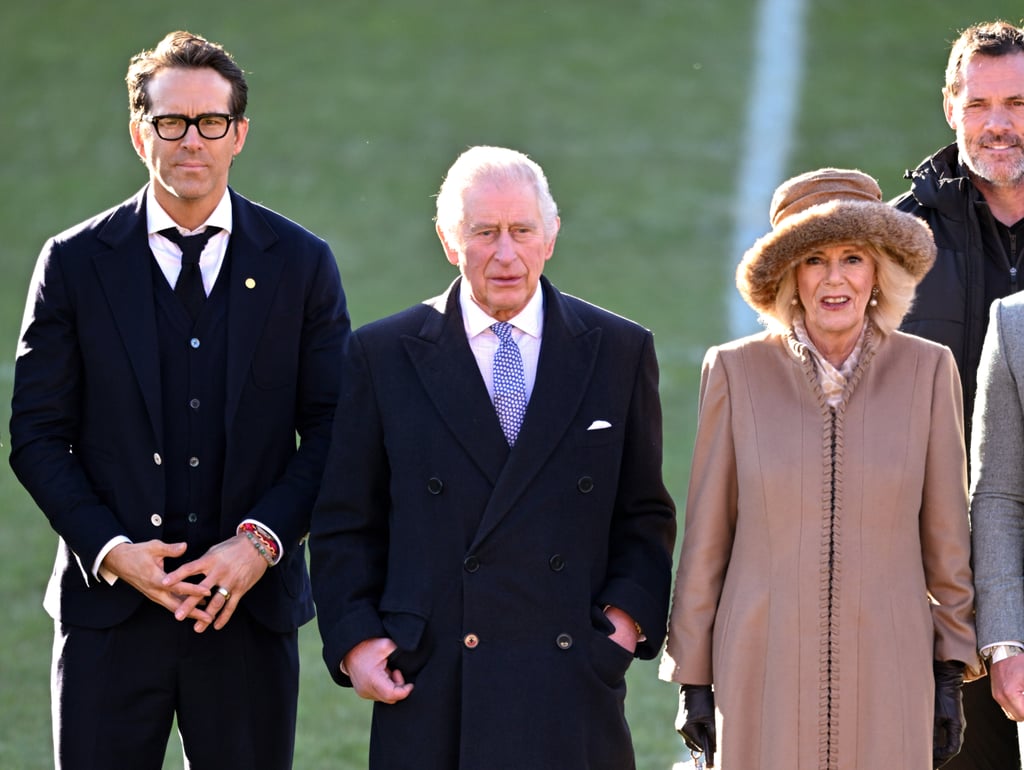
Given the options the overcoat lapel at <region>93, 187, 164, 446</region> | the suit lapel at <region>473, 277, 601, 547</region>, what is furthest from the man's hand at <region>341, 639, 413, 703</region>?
the overcoat lapel at <region>93, 187, 164, 446</region>

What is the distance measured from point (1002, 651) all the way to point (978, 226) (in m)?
1.33

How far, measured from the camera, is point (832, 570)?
395 centimetres

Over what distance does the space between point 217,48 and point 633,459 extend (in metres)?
1.51

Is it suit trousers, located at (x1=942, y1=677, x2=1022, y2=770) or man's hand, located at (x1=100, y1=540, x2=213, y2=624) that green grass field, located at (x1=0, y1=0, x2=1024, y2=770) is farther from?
man's hand, located at (x1=100, y1=540, x2=213, y2=624)

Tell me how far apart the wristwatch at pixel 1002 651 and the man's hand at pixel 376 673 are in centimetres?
132

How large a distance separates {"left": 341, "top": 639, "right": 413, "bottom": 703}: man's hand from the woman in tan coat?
628 millimetres

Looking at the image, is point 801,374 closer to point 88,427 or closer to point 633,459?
point 633,459

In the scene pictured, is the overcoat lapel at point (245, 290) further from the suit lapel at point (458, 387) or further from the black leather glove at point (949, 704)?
the black leather glove at point (949, 704)

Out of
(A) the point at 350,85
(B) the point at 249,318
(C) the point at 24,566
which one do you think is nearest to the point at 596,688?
(B) the point at 249,318

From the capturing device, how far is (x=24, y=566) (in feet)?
30.0

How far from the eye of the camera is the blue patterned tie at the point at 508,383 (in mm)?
4113

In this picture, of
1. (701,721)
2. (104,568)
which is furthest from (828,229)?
(104,568)

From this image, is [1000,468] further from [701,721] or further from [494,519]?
[494,519]

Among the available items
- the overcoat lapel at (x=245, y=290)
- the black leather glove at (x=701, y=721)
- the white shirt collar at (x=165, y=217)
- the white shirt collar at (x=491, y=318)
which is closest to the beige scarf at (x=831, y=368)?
the white shirt collar at (x=491, y=318)
